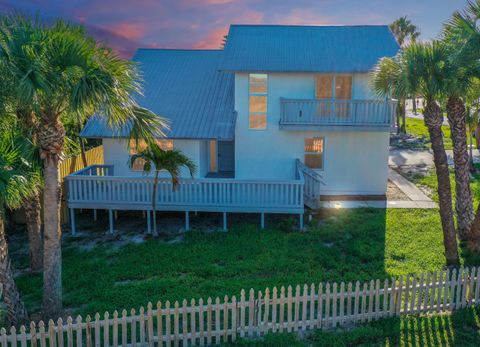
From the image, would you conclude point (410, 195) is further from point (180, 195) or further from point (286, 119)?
point (180, 195)

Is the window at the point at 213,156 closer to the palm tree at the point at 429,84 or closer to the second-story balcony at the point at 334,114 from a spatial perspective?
the second-story balcony at the point at 334,114

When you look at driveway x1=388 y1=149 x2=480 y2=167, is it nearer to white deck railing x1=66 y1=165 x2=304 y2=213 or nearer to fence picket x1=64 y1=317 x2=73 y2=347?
white deck railing x1=66 y1=165 x2=304 y2=213

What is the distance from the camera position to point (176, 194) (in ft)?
48.4

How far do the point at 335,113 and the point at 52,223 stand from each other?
12328 mm

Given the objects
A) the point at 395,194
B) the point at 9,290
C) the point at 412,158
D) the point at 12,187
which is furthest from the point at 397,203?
the point at 12,187

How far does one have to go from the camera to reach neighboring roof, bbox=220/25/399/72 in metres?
17.5

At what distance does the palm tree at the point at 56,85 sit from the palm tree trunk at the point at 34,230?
8.46 feet

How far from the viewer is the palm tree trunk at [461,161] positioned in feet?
37.8

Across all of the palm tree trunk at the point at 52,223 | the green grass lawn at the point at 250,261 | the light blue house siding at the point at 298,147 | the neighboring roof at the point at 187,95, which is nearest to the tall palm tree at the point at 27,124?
the green grass lawn at the point at 250,261

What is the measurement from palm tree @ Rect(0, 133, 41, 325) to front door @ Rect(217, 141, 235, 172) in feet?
37.4

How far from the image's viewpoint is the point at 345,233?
14078 mm

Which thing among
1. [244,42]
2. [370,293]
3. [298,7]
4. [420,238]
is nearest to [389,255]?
[420,238]

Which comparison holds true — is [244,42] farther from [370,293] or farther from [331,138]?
[370,293]

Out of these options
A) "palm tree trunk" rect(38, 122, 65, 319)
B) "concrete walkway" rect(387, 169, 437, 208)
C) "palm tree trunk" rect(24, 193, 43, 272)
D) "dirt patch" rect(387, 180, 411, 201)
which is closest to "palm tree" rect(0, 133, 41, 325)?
"palm tree trunk" rect(38, 122, 65, 319)
